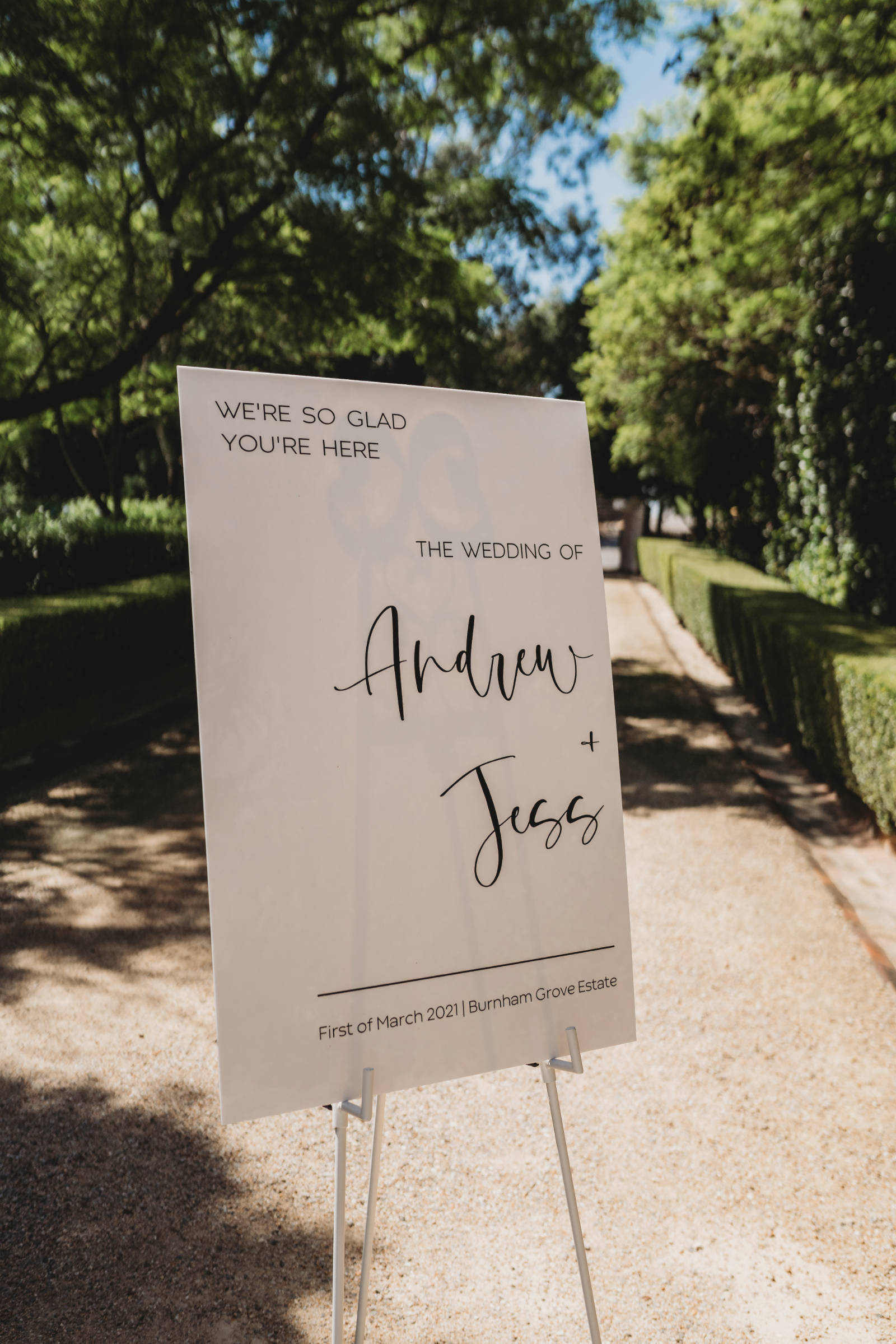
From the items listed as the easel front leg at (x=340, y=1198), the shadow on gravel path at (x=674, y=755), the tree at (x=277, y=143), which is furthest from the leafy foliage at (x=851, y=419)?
the easel front leg at (x=340, y=1198)

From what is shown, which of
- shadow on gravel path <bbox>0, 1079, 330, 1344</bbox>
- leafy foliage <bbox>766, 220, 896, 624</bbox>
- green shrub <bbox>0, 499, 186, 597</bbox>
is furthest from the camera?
green shrub <bbox>0, 499, 186, 597</bbox>

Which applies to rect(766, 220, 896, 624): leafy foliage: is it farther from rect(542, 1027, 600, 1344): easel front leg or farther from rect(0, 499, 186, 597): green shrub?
rect(0, 499, 186, 597): green shrub

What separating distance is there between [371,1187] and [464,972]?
0.68 meters

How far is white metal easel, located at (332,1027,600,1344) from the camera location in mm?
1737

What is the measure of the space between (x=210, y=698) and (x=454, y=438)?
0.77 meters

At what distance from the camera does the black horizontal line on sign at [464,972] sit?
1.79 meters

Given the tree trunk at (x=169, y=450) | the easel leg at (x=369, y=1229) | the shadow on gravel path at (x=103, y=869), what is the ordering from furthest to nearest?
the tree trunk at (x=169, y=450)
the shadow on gravel path at (x=103, y=869)
the easel leg at (x=369, y=1229)

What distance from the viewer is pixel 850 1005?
3.89 m

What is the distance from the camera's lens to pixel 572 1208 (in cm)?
189

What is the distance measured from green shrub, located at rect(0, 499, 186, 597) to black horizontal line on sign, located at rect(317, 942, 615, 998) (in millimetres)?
9317

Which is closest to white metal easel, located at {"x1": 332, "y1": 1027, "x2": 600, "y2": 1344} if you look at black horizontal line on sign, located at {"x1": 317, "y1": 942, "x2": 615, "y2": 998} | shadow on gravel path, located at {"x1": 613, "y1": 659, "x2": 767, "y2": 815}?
black horizontal line on sign, located at {"x1": 317, "y1": 942, "x2": 615, "y2": 998}

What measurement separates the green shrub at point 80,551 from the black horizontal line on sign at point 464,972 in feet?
30.6

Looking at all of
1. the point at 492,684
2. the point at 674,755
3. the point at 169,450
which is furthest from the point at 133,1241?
the point at 169,450

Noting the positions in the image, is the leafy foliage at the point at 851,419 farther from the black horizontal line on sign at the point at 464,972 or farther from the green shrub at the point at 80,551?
the green shrub at the point at 80,551
